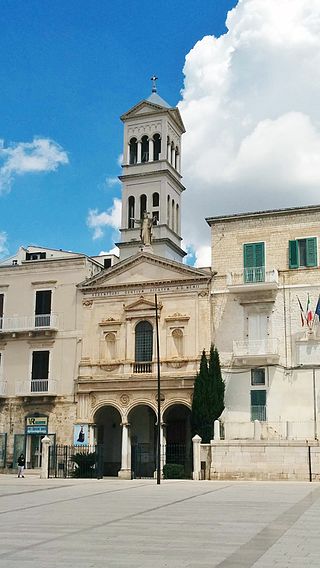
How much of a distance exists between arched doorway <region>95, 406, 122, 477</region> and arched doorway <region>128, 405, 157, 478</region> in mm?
1362

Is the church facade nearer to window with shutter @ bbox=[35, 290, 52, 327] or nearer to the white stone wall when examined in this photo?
window with shutter @ bbox=[35, 290, 52, 327]

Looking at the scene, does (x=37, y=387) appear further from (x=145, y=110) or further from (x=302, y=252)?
(x=145, y=110)

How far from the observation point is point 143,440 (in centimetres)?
4459

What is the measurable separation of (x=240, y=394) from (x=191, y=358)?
3.62m

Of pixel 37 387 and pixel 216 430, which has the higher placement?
pixel 37 387

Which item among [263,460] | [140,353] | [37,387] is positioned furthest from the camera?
[37,387]

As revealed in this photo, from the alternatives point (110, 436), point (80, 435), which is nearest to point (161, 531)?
point (80, 435)

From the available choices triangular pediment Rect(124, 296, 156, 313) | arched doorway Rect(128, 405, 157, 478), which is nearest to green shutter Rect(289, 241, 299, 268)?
triangular pediment Rect(124, 296, 156, 313)

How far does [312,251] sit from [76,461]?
17721 millimetres

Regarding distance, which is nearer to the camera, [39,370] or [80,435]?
[80,435]

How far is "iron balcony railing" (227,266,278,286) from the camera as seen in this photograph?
132 ft

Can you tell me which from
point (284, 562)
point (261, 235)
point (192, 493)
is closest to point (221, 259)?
point (261, 235)

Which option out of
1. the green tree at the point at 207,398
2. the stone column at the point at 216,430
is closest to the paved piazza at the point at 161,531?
the stone column at the point at 216,430

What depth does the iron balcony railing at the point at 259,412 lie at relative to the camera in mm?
39219
